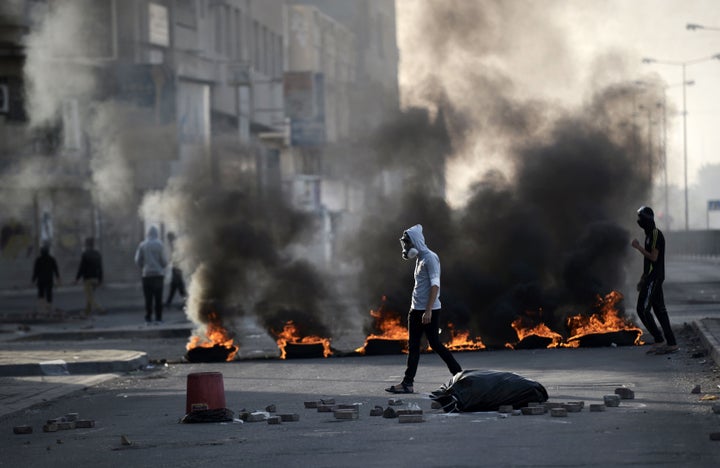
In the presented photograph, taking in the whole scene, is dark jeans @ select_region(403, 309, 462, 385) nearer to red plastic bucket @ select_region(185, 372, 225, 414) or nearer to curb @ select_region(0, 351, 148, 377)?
red plastic bucket @ select_region(185, 372, 225, 414)

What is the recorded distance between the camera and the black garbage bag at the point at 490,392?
11414mm

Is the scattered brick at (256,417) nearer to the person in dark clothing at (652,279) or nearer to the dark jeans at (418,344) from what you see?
the dark jeans at (418,344)

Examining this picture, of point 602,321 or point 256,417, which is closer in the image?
point 256,417

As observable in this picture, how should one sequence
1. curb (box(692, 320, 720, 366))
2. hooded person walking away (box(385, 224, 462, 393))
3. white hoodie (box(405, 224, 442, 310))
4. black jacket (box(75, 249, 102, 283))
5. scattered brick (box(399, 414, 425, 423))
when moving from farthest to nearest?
black jacket (box(75, 249, 102, 283)) → curb (box(692, 320, 720, 366)) → white hoodie (box(405, 224, 442, 310)) → hooded person walking away (box(385, 224, 462, 393)) → scattered brick (box(399, 414, 425, 423))

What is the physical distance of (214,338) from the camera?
19797mm

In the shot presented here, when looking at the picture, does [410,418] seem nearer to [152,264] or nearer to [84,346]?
[84,346]

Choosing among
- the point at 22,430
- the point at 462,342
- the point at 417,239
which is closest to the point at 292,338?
the point at 462,342

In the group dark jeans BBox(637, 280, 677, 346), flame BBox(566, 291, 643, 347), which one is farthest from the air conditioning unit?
dark jeans BBox(637, 280, 677, 346)

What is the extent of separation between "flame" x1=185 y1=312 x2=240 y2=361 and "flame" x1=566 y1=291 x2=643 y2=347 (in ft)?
15.1

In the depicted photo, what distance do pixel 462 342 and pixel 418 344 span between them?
5.55m

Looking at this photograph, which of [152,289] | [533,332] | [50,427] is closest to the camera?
[50,427]

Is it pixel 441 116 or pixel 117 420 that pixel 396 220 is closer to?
pixel 441 116

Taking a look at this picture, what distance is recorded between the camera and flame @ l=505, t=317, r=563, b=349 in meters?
19.1

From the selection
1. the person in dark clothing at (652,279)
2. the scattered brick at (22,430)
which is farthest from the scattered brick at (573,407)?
the person in dark clothing at (652,279)
